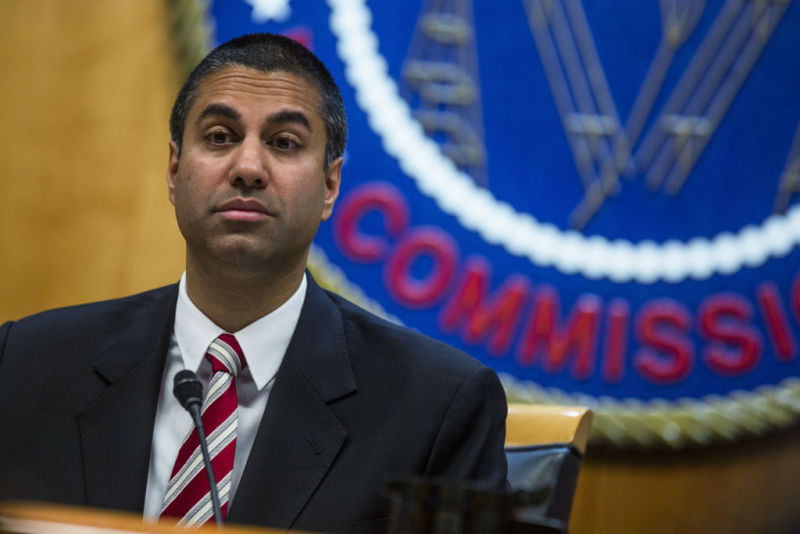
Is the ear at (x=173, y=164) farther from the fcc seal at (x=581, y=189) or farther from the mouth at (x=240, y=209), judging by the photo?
the fcc seal at (x=581, y=189)

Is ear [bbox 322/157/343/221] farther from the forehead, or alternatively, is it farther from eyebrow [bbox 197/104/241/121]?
eyebrow [bbox 197/104/241/121]

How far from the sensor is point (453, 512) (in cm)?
98

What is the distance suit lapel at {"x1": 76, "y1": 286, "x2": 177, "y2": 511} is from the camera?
62.3 inches

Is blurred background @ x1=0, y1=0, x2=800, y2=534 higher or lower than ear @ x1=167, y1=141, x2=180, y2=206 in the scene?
higher

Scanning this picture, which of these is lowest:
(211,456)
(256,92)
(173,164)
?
(211,456)

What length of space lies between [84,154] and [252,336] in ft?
5.20

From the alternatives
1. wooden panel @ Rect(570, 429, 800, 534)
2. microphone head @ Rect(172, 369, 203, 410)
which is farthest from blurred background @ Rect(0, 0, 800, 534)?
microphone head @ Rect(172, 369, 203, 410)

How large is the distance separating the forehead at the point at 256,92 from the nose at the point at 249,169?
104mm

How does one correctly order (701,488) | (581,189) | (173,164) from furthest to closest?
(581,189)
(701,488)
(173,164)

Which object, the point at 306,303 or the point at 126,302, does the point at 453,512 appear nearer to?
the point at 306,303

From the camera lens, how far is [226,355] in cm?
171

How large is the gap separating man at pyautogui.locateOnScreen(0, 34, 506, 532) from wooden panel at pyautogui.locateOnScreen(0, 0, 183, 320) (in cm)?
112

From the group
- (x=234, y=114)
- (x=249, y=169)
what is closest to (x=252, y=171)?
(x=249, y=169)

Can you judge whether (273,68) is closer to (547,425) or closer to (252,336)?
(252,336)
